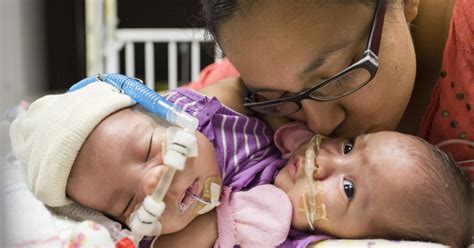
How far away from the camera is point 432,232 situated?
0.81m

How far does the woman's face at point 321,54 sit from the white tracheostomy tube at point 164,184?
188mm

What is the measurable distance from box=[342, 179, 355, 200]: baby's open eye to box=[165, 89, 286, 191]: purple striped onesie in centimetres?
17

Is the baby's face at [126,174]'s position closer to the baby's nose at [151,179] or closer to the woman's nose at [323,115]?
the baby's nose at [151,179]

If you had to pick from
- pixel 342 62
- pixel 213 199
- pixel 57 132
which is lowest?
pixel 213 199

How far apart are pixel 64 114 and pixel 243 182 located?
35cm

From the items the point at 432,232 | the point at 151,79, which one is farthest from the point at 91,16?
the point at 432,232

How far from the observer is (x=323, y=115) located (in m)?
Result: 0.97

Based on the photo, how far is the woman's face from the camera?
85 centimetres

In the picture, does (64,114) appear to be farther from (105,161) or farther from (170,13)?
(170,13)

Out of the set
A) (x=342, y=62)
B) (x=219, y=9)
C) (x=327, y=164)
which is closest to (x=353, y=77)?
(x=342, y=62)

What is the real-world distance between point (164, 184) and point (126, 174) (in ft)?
0.25

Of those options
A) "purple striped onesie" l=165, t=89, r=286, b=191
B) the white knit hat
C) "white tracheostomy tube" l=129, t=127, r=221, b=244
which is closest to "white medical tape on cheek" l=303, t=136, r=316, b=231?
"purple striped onesie" l=165, t=89, r=286, b=191

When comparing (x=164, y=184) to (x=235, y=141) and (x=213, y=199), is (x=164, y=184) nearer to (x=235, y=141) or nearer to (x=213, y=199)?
(x=213, y=199)

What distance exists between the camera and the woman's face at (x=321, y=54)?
2.79 feet
